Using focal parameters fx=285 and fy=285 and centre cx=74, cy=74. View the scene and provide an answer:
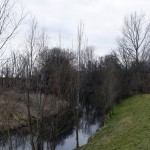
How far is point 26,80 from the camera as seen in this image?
49.1ft

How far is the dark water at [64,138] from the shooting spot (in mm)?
18494

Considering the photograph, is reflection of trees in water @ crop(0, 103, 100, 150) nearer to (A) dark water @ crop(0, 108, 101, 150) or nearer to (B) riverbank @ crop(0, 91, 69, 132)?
(A) dark water @ crop(0, 108, 101, 150)

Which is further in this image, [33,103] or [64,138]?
[64,138]

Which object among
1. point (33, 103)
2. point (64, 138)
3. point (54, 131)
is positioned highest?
point (33, 103)

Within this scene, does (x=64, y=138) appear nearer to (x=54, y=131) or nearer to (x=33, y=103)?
(x=33, y=103)

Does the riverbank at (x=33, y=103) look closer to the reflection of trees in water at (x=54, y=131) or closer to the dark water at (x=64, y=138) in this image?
the reflection of trees in water at (x=54, y=131)

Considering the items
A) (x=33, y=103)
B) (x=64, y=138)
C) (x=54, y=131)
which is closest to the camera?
(x=54, y=131)

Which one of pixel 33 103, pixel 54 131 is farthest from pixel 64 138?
pixel 54 131

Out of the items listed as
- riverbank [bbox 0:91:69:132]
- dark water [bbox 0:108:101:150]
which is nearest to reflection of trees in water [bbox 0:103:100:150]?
dark water [bbox 0:108:101:150]

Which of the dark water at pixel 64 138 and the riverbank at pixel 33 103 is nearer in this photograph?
the riverbank at pixel 33 103

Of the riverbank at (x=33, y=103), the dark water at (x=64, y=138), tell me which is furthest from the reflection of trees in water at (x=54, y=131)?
the riverbank at (x=33, y=103)

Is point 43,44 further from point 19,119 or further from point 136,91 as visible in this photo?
point 136,91

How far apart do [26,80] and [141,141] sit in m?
6.53

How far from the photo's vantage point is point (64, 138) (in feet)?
81.0
